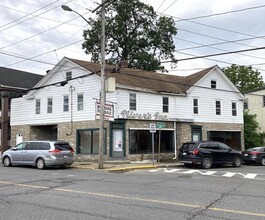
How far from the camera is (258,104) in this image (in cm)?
4225

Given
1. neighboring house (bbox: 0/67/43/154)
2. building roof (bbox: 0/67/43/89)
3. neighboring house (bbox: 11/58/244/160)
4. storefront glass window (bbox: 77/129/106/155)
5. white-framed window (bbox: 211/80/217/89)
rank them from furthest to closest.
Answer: building roof (bbox: 0/67/43/89), neighboring house (bbox: 0/67/43/154), white-framed window (bbox: 211/80/217/89), storefront glass window (bbox: 77/129/106/155), neighboring house (bbox: 11/58/244/160)

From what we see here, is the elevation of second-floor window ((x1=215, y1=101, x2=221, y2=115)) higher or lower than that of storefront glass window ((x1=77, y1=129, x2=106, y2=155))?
higher

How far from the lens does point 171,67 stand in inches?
1897

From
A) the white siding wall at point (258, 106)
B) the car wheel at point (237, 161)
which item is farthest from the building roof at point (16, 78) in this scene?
the car wheel at point (237, 161)

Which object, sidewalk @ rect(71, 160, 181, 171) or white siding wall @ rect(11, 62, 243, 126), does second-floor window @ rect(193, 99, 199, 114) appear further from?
sidewalk @ rect(71, 160, 181, 171)

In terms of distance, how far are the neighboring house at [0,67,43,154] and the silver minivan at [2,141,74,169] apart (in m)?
12.6

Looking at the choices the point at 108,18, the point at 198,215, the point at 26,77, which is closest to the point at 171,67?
the point at 108,18

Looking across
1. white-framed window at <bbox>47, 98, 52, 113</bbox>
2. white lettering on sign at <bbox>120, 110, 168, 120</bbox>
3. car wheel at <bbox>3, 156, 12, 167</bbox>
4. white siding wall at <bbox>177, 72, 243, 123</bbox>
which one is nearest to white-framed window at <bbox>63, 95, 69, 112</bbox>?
white-framed window at <bbox>47, 98, 52, 113</bbox>

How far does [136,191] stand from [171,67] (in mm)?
38004

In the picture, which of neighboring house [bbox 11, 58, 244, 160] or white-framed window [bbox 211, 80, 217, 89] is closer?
neighboring house [bbox 11, 58, 244, 160]

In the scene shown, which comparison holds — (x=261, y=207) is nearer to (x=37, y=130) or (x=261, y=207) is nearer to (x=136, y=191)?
(x=136, y=191)

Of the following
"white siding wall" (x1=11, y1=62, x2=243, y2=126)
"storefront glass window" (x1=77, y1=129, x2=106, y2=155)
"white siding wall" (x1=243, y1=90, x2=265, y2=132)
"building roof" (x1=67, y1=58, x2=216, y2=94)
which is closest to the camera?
"storefront glass window" (x1=77, y1=129, x2=106, y2=155)

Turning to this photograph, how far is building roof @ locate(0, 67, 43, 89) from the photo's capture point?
40.1m

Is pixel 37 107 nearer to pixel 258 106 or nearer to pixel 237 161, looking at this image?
pixel 237 161
